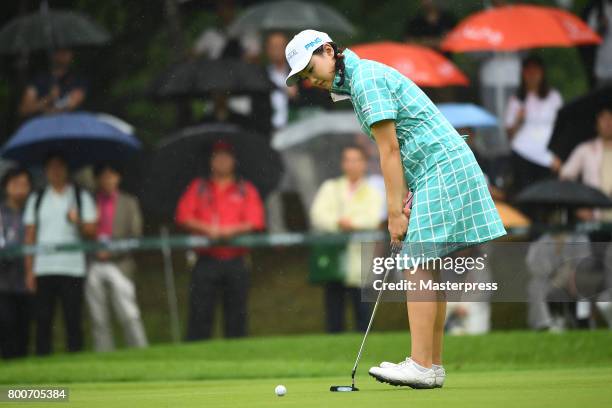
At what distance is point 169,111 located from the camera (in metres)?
18.0

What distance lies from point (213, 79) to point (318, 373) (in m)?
5.03

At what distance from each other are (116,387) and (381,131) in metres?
2.61

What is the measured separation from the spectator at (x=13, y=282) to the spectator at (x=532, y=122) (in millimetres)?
4703

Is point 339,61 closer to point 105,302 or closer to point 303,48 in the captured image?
point 303,48

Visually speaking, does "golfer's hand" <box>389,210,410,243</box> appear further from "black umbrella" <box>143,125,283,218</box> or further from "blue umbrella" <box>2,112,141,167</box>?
"blue umbrella" <box>2,112,141,167</box>

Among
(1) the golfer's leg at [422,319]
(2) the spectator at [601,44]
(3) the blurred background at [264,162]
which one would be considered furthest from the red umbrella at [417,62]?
(1) the golfer's leg at [422,319]

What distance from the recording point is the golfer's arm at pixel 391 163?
7.20 meters

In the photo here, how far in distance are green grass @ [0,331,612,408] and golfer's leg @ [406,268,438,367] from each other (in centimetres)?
20

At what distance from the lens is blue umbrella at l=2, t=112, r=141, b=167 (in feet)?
45.0

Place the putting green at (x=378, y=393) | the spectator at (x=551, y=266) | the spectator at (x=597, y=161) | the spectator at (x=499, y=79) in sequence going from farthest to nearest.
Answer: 1. the spectator at (x=499, y=79)
2. the spectator at (x=597, y=161)
3. the spectator at (x=551, y=266)
4. the putting green at (x=378, y=393)

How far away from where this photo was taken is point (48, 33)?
14750mm

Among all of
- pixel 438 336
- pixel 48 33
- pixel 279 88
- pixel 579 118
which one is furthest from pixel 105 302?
pixel 438 336

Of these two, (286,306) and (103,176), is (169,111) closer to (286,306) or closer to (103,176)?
(286,306)

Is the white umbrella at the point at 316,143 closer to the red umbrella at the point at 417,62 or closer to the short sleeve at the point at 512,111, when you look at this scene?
the red umbrella at the point at 417,62
